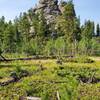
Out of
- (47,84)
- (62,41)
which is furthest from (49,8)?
(47,84)

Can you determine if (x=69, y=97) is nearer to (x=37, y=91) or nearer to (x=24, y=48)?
(x=37, y=91)

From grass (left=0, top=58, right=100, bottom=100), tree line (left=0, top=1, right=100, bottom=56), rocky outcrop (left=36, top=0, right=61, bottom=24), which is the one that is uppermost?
rocky outcrop (left=36, top=0, right=61, bottom=24)

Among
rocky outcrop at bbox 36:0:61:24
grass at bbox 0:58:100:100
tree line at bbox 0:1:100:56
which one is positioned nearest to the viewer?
grass at bbox 0:58:100:100

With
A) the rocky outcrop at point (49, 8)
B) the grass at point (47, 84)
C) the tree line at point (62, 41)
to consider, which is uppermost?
the rocky outcrop at point (49, 8)

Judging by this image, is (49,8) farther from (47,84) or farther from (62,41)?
→ (47,84)

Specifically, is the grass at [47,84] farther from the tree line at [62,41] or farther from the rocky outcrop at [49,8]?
the rocky outcrop at [49,8]

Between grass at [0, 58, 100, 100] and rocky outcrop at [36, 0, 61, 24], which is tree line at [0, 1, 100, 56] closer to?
rocky outcrop at [36, 0, 61, 24]

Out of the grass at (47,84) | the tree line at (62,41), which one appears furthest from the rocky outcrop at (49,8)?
the grass at (47,84)

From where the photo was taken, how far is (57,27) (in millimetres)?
128375

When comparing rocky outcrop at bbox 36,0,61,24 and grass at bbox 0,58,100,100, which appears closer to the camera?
grass at bbox 0,58,100,100

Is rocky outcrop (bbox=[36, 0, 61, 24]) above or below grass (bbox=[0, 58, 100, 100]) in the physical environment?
above

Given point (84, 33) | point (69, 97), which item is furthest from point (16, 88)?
point (84, 33)

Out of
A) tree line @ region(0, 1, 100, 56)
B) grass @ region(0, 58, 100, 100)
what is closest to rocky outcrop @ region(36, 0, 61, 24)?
tree line @ region(0, 1, 100, 56)

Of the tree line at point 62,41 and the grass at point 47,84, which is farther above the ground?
the tree line at point 62,41
